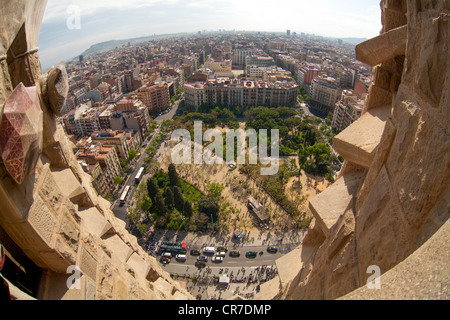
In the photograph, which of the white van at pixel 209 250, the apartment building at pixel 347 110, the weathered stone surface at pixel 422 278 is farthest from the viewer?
the apartment building at pixel 347 110

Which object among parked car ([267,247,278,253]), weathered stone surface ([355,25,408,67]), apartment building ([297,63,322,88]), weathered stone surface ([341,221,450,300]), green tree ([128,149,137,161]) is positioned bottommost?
parked car ([267,247,278,253])

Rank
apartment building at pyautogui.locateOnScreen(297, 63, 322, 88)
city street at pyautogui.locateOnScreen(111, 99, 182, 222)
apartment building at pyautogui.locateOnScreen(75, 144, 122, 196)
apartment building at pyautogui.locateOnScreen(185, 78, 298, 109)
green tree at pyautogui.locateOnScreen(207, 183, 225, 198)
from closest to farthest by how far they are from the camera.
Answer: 1. green tree at pyautogui.locateOnScreen(207, 183, 225, 198)
2. city street at pyautogui.locateOnScreen(111, 99, 182, 222)
3. apartment building at pyautogui.locateOnScreen(75, 144, 122, 196)
4. apartment building at pyautogui.locateOnScreen(185, 78, 298, 109)
5. apartment building at pyautogui.locateOnScreen(297, 63, 322, 88)

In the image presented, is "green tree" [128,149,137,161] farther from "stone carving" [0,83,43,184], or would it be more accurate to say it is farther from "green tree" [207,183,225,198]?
"stone carving" [0,83,43,184]

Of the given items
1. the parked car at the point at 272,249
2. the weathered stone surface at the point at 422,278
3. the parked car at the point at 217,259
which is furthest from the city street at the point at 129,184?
the weathered stone surface at the point at 422,278

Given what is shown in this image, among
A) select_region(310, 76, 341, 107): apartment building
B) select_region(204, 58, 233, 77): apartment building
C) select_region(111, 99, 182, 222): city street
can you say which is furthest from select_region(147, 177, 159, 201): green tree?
select_region(204, 58, 233, 77): apartment building

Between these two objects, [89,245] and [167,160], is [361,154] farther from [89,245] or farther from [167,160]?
[167,160]

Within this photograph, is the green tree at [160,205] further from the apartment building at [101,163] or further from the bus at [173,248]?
the apartment building at [101,163]

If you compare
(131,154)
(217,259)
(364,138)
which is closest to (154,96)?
(131,154)
